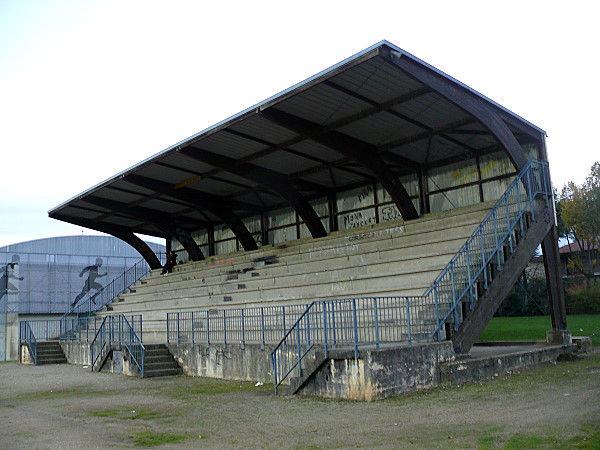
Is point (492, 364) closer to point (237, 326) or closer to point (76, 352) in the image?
point (237, 326)

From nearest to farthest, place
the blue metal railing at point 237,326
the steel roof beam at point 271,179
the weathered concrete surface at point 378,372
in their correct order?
the weathered concrete surface at point 378,372 → the blue metal railing at point 237,326 → the steel roof beam at point 271,179

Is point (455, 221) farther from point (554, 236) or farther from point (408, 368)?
point (408, 368)

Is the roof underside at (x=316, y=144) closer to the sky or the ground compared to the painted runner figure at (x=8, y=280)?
closer to the sky

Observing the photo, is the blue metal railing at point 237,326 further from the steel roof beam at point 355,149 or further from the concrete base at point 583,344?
the concrete base at point 583,344

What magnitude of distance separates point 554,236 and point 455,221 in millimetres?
2765

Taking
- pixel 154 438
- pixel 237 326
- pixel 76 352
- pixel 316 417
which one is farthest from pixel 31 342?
pixel 316 417

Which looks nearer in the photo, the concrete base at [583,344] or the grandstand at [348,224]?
the grandstand at [348,224]


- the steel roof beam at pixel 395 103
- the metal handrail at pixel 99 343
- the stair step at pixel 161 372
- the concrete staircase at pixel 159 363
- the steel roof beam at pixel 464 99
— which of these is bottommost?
the stair step at pixel 161 372

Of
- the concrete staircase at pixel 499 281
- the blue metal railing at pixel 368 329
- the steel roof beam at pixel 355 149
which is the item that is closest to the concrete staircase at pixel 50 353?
the blue metal railing at pixel 368 329

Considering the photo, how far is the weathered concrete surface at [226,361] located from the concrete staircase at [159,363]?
17 centimetres

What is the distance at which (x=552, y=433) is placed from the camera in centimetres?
643

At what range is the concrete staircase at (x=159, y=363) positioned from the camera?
15.4 meters

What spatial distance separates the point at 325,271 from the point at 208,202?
331 inches

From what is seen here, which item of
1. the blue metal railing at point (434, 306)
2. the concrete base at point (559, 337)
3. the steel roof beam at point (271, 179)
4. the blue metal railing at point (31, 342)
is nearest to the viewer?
the blue metal railing at point (434, 306)
